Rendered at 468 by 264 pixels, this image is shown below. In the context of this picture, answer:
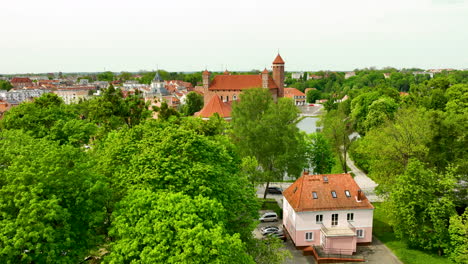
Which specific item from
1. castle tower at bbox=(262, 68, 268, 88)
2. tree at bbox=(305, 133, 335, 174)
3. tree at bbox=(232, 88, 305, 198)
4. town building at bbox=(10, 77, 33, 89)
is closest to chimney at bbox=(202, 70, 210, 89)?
castle tower at bbox=(262, 68, 268, 88)

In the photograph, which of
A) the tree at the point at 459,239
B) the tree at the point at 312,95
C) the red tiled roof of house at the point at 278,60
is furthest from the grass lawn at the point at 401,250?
the tree at the point at 312,95

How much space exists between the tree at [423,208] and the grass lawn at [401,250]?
538 millimetres

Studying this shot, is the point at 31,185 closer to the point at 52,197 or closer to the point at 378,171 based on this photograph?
the point at 52,197

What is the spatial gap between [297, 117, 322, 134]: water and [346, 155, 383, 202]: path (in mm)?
23371

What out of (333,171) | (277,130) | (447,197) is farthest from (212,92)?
(447,197)

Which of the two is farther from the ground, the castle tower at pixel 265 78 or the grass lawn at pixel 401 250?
the castle tower at pixel 265 78

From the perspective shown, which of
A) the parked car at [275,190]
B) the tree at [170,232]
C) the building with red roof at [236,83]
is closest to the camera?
the tree at [170,232]

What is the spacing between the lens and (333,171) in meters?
42.9

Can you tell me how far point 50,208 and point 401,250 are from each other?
70.2ft

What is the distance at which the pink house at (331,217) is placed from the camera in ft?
76.2

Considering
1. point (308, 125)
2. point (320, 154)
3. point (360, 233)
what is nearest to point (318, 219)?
point (360, 233)

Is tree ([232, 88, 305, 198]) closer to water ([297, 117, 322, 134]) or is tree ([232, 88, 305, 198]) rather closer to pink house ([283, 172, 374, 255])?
pink house ([283, 172, 374, 255])

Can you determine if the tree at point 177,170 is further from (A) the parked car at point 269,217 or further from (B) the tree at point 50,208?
(A) the parked car at point 269,217

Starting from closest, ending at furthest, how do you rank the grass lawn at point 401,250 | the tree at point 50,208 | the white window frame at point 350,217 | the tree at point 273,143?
→ 1. the tree at point 50,208
2. the grass lawn at point 401,250
3. the white window frame at point 350,217
4. the tree at point 273,143
